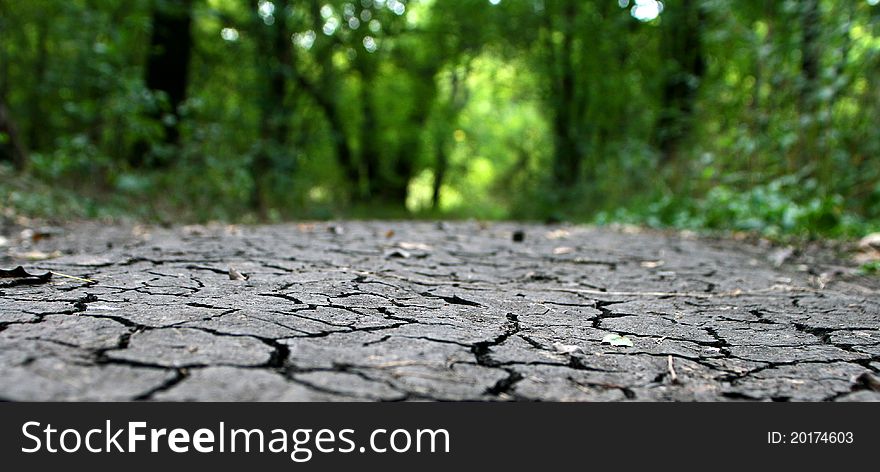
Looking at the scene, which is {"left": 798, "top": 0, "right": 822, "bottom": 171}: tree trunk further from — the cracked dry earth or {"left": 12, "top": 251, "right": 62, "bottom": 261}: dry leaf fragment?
{"left": 12, "top": 251, "right": 62, "bottom": 261}: dry leaf fragment

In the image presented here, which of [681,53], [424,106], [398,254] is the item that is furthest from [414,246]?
[424,106]

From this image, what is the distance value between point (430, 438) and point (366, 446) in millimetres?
114

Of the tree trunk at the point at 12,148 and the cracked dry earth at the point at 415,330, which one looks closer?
the cracked dry earth at the point at 415,330

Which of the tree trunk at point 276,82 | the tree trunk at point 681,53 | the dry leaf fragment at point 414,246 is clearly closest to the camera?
the dry leaf fragment at point 414,246

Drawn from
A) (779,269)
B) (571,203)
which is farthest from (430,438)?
(571,203)

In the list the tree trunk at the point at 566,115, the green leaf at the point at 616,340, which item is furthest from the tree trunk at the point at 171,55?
the green leaf at the point at 616,340

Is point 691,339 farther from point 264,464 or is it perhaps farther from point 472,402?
point 264,464

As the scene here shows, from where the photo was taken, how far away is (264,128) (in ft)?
30.1

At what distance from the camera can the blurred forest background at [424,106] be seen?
16.9 ft

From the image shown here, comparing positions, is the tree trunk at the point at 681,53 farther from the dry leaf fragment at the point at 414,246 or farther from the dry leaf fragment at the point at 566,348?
the dry leaf fragment at the point at 566,348

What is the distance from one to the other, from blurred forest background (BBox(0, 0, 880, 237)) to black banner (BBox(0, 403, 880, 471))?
376 centimetres

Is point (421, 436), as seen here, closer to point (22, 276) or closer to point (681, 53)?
point (22, 276)

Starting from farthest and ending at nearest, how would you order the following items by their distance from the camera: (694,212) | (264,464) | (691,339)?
(694,212)
(691,339)
(264,464)

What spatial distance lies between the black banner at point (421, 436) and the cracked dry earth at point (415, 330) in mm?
48
